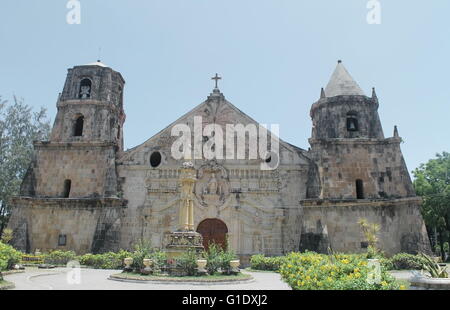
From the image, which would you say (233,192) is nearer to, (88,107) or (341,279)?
(88,107)

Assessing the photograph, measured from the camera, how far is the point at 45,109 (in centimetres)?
3412

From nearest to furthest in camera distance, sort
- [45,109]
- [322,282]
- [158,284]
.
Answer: [322,282] < [158,284] < [45,109]

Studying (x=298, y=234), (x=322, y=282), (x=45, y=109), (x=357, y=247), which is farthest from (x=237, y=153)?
(x=45, y=109)

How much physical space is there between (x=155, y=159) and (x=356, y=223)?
12.5m

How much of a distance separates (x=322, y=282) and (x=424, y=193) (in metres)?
28.4

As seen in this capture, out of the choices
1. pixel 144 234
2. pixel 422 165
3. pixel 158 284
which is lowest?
pixel 158 284

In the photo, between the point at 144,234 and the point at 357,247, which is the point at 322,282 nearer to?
the point at 357,247

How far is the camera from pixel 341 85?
25062 millimetres

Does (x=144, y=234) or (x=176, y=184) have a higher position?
(x=176, y=184)

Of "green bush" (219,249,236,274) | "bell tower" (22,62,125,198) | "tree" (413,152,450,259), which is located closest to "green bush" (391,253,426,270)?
"green bush" (219,249,236,274)

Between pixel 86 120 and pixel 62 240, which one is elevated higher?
pixel 86 120

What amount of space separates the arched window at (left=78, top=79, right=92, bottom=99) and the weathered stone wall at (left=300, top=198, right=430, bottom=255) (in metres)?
15.6

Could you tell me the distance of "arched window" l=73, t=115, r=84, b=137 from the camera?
2503cm

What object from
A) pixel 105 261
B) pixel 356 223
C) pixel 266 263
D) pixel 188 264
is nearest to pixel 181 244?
pixel 188 264
